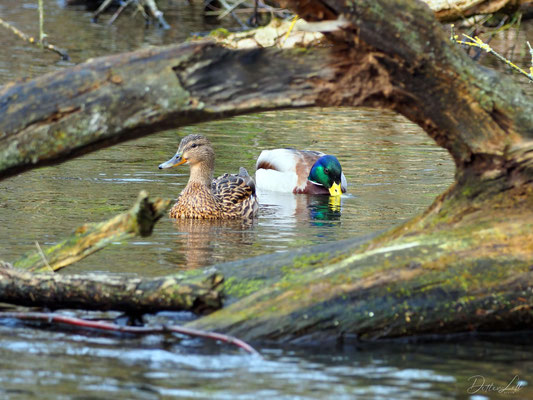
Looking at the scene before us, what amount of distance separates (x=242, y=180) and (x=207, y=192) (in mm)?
686

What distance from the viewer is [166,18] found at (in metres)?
31.5

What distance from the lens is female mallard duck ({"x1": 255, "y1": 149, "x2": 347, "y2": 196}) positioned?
13.0 meters

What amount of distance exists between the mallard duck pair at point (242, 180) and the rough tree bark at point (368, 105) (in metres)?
5.46

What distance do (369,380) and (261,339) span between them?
0.78 meters

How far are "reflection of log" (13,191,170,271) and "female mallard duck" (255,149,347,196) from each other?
6.69 metres

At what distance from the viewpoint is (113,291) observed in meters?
6.07

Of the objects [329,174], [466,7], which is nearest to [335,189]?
[329,174]

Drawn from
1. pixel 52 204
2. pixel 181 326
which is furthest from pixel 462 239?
pixel 52 204

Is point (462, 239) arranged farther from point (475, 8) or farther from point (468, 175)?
point (475, 8)
